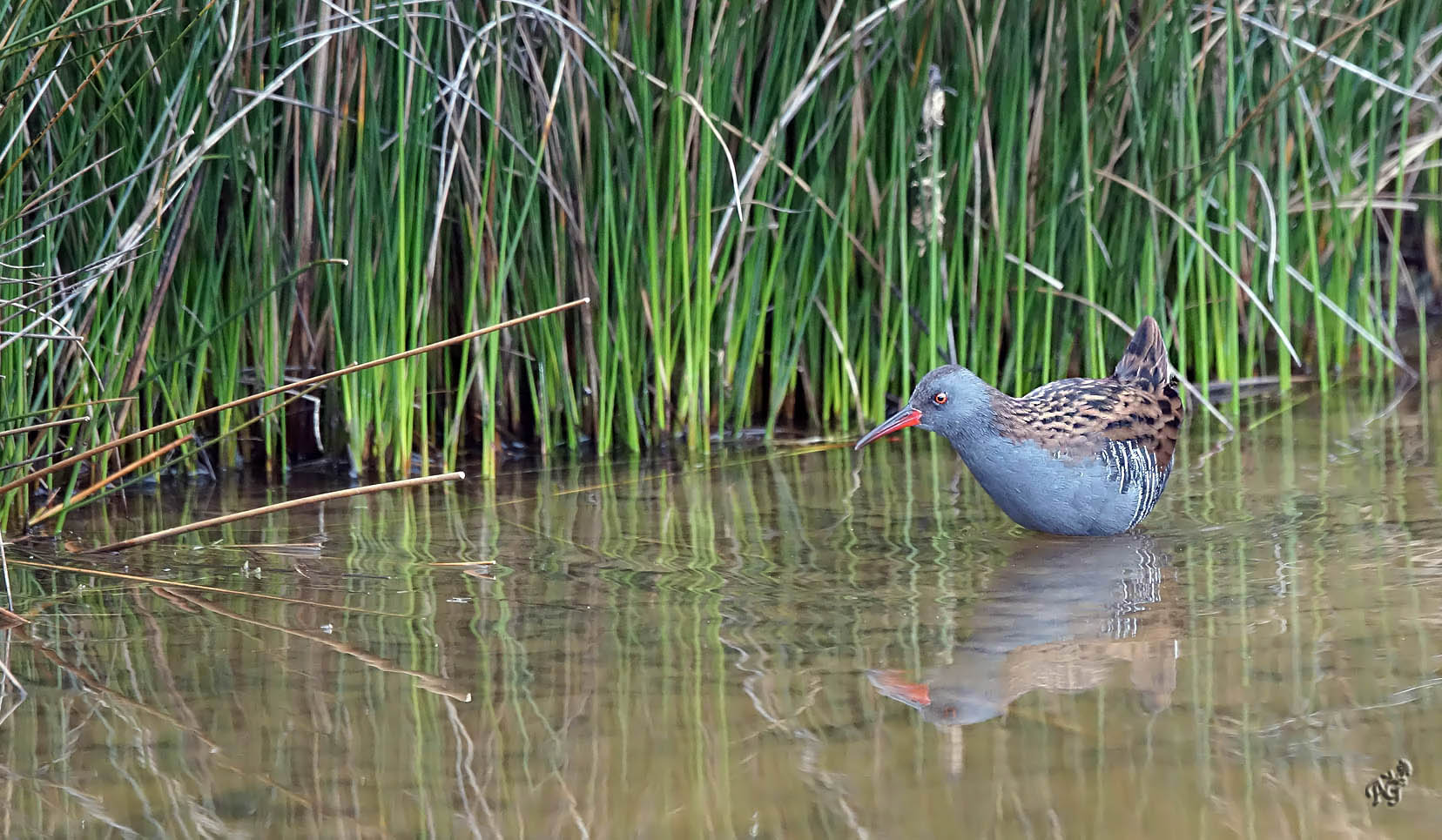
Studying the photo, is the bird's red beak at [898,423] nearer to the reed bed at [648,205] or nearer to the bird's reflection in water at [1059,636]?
the bird's reflection in water at [1059,636]

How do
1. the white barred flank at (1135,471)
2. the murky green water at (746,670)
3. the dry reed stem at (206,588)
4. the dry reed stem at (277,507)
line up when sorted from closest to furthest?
1. the murky green water at (746,670)
2. the dry reed stem at (277,507)
3. the dry reed stem at (206,588)
4. the white barred flank at (1135,471)

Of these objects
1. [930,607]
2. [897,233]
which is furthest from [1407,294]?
[930,607]

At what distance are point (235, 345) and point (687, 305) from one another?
52.8 inches

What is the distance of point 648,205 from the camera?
4629 mm

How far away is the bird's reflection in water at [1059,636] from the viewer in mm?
2729

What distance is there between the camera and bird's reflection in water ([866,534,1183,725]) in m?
2.73

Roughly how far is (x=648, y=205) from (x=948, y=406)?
1.16m

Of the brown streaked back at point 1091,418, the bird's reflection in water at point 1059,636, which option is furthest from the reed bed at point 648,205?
the bird's reflection in water at point 1059,636

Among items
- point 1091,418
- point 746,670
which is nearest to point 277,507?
point 746,670

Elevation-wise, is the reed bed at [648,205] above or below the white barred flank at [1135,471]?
above

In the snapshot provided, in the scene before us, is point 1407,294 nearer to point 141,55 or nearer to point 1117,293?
point 1117,293

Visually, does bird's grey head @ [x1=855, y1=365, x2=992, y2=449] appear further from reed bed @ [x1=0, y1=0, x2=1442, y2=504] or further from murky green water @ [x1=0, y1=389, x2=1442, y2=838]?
reed bed @ [x1=0, y1=0, x2=1442, y2=504]

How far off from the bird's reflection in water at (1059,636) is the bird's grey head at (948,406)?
14.6 inches

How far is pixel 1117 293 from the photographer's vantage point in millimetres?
5199
